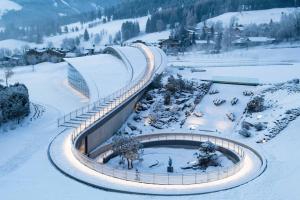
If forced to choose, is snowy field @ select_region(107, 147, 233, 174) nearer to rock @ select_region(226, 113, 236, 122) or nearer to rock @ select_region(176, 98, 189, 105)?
rock @ select_region(226, 113, 236, 122)

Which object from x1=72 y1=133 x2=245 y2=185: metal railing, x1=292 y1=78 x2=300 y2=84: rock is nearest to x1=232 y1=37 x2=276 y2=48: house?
x1=292 y1=78 x2=300 y2=84: rock

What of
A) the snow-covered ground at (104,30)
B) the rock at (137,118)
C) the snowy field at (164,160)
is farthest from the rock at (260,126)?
the snow-covered ground at (104,30)

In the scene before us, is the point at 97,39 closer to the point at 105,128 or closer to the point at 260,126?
the point at 105,128

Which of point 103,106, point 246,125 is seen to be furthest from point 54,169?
point 246,125

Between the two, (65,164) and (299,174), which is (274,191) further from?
(65,164)

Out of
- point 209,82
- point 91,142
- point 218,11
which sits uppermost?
point 218,11

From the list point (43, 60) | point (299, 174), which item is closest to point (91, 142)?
point (299, 174)
